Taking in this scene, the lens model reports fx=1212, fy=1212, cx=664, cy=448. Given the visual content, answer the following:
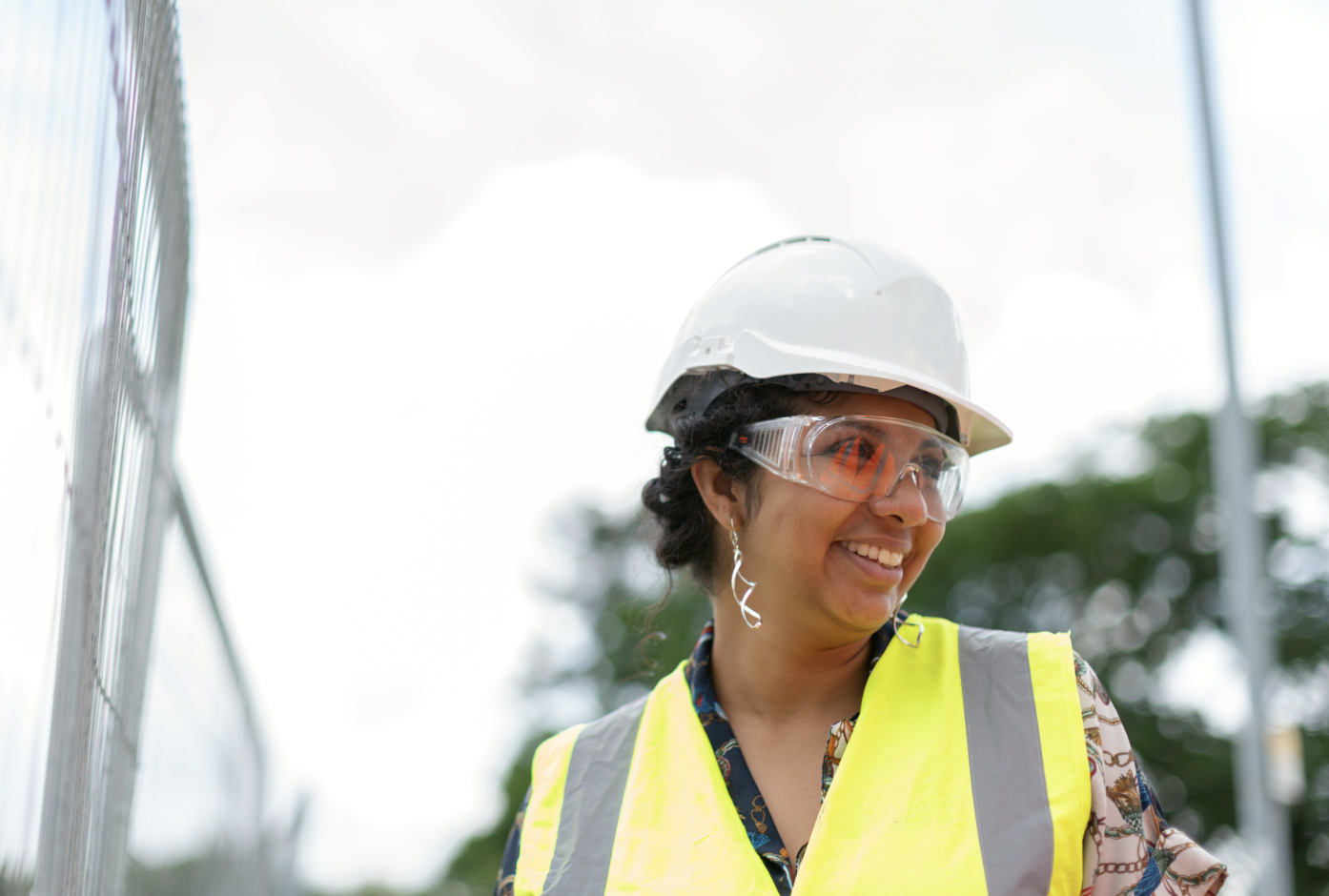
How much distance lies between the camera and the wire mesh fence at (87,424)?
139 centimetres

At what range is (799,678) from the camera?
8.98 ft

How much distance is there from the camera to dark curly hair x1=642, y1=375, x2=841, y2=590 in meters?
2.75

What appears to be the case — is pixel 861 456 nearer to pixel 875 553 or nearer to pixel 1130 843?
pixel 875 553

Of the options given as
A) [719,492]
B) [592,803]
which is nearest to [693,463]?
[719,492]

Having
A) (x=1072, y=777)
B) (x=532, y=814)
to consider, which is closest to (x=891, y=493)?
(x=1072, y=777)

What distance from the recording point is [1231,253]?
324 inches

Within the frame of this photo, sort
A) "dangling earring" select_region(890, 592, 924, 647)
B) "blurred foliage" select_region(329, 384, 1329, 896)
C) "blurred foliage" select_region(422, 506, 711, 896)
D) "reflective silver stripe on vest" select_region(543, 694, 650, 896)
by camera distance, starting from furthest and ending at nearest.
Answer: "blurred foliage" select_region(422, 506, 711, 896), "blurred foliage" select_region(329, 384, 1329, 896), "dangling earring" select_region(890, 592, 924, 647), "reflective silver stripe on vest" select_region(543, 694, 650, 896)

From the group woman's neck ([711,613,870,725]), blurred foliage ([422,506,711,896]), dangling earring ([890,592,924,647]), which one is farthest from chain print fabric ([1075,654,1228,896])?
blurred foliage ([422,506,711,896])

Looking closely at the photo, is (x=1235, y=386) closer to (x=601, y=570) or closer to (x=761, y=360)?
(x=761, y=360)

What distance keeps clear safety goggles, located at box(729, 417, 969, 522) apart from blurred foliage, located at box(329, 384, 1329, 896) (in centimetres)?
2000

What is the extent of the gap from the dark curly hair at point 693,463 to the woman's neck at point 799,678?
30 centimetres

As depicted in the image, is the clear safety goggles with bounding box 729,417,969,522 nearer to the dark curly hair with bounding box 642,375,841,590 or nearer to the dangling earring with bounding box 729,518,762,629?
the dark curly hair with bounding box 642,375,841,590

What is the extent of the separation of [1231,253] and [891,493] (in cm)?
676

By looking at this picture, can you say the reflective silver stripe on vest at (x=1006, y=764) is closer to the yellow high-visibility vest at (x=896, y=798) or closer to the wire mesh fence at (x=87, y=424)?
the yellow high-visibility vest at (x=896, y=798)
